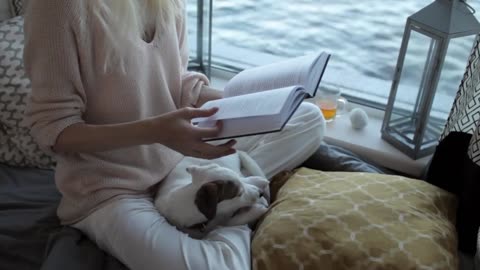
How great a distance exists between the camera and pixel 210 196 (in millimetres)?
1092

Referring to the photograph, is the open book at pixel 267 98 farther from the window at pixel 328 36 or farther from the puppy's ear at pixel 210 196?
the window at pixel 328 36

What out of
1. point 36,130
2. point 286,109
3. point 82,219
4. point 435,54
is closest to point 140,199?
point 82,219

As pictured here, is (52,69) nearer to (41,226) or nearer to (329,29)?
(41,226)

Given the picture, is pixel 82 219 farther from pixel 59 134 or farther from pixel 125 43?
pixel 125 43

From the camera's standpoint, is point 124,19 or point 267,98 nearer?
point 267,98

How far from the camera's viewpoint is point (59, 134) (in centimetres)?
103

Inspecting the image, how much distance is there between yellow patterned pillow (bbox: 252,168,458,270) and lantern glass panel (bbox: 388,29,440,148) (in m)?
0.35

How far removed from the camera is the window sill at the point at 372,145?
5.13 feet

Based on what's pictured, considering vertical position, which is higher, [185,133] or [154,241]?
[185,133]

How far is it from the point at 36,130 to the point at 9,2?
728mm

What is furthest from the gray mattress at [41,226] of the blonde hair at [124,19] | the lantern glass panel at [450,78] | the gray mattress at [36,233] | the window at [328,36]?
the window at [328,36]

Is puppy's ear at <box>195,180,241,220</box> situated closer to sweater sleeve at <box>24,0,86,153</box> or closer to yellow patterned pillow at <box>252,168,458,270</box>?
yellow patterned pillow at <box>252,168,458,270</box>

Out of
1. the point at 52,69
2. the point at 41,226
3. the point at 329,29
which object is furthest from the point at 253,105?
the point at 329,29

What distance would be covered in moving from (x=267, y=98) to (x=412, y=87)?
0.76m
